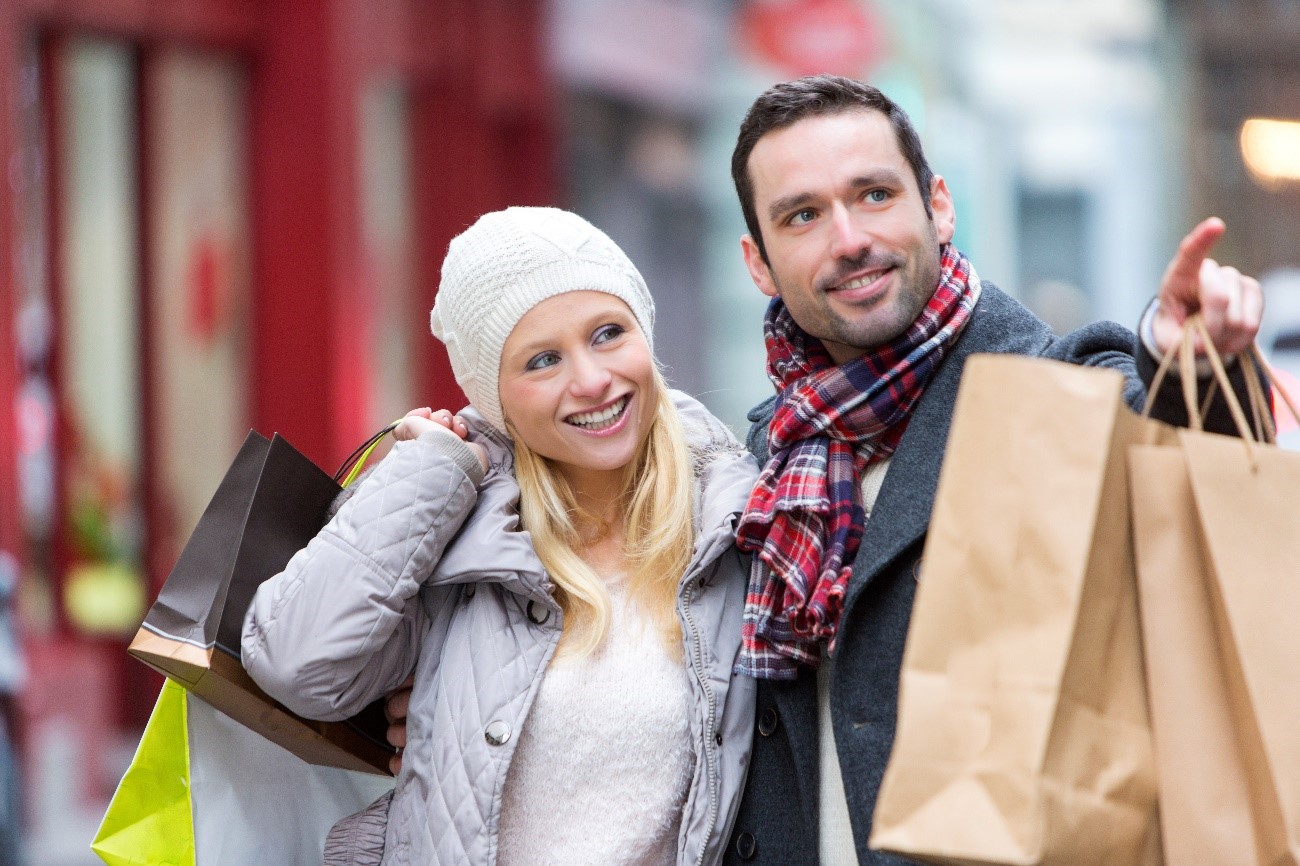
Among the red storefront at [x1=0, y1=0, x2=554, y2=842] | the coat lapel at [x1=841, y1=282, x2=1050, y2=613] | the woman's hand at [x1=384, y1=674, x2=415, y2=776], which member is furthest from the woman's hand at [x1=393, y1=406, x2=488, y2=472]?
Result: the red storefront at [x1=0, y1=0, x2=554, y2=842]

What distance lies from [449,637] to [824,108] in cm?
104

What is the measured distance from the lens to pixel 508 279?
2500 millimetres

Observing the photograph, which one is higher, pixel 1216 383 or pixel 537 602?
pixel 1216 383

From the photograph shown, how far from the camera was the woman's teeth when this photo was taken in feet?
8.21

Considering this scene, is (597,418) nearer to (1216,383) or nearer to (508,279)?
(508,279)

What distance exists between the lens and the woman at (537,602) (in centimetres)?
234

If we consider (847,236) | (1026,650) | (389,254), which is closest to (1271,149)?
(389,254)

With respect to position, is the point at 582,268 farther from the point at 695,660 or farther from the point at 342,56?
the point at 342,56

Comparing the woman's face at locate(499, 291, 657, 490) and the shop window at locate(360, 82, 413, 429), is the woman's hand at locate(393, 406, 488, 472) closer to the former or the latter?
the woman's face at locate(499, 291, 657, 490)

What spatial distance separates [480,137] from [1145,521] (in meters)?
6.07

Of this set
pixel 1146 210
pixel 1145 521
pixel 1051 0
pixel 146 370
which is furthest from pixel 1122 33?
pixel 1145 521

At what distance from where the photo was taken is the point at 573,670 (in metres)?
2.42

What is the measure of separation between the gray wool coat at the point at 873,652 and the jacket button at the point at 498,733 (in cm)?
39

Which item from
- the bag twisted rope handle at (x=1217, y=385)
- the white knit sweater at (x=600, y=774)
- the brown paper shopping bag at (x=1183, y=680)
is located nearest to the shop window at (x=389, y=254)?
the white knit sweater at (x=600, y=774)
